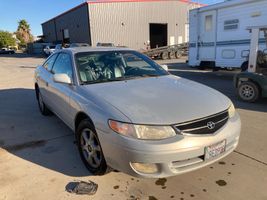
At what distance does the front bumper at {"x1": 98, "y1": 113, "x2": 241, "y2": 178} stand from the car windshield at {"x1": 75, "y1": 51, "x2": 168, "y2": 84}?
1.25 metres

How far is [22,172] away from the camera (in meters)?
3.42

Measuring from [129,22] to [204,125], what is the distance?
2858 cm

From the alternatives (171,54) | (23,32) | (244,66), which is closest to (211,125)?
(244,66)

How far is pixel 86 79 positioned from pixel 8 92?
Answer: 6.59m

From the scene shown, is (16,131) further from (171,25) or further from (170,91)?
(171,25)

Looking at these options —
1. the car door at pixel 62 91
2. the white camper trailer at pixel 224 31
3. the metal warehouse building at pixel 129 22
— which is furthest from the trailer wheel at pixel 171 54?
the car door at pixel 62 91

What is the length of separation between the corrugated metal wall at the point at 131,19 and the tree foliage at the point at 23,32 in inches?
2182

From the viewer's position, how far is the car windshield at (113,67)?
3.79 meters

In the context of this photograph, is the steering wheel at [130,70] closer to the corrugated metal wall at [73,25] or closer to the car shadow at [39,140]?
the car shadow at [39,140]

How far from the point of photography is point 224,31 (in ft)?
36.9

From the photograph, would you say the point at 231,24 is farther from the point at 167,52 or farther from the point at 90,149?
the point at 167,52

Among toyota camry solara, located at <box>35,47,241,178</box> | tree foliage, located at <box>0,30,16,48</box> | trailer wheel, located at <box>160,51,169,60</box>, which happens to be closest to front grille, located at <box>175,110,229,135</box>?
toyota camry solara, located at <box>35,47,241,178</box>

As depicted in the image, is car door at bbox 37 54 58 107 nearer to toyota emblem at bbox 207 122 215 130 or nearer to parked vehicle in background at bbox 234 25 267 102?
toyota emblem at bbox 207 122 215 130

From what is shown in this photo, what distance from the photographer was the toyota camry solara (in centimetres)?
257
